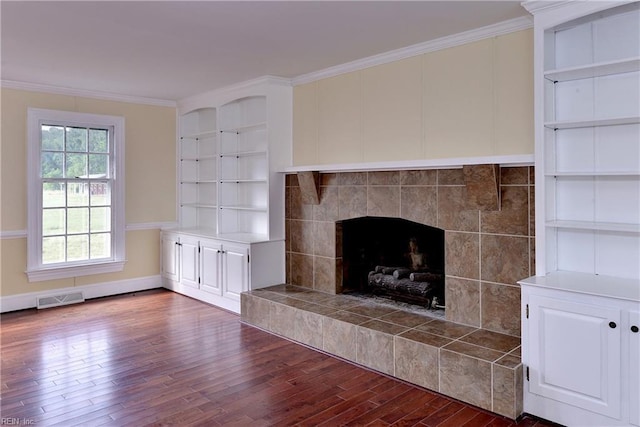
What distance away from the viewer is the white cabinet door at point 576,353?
7.97 feet

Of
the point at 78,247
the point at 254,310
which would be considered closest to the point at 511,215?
the point at 254,310

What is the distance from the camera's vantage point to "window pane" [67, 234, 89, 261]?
5.55m

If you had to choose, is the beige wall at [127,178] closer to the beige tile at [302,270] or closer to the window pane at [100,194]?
the window pane at [100,194]

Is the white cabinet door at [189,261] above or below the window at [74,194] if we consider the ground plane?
below

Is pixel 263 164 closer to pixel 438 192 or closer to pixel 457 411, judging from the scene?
pixel 438 192

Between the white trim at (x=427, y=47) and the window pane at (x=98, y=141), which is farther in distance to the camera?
the window pane at (x=98, y=141)

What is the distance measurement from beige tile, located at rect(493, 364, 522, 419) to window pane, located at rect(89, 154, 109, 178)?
5.08m

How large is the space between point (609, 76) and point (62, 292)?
5.83m

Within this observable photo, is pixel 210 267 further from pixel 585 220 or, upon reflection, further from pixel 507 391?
pixel 585 220

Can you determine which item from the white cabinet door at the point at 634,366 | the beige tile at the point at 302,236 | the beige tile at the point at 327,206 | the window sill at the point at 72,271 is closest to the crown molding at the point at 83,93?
the window sill at the point at 72,271

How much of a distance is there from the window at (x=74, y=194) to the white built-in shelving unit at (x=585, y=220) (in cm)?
497

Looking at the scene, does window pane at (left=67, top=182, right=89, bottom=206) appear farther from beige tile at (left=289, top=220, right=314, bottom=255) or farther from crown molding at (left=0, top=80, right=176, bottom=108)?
beige tile at (left=289, top=220, right=314, bottom=255)

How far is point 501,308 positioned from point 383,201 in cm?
136

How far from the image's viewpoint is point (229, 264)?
5.04 meters
